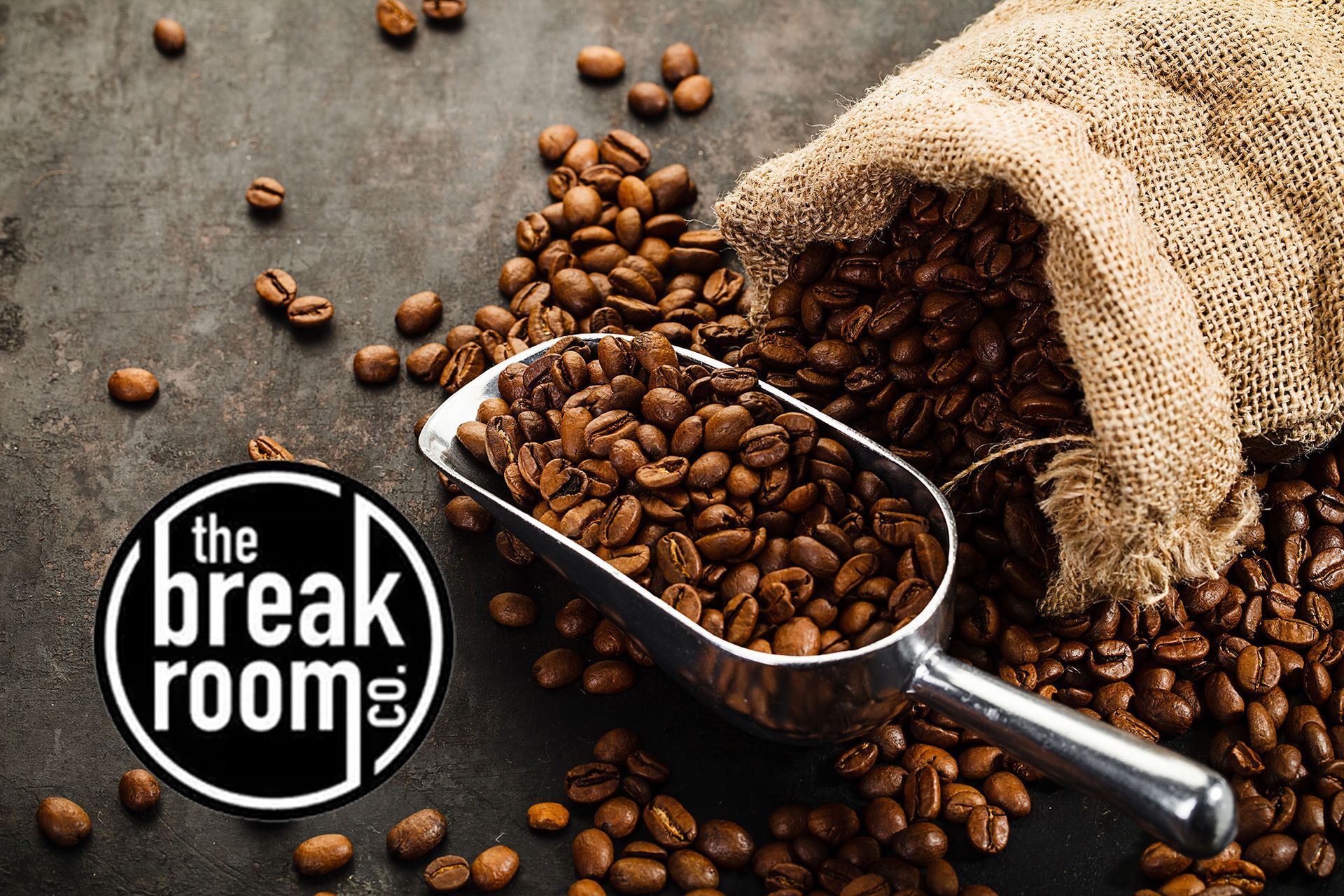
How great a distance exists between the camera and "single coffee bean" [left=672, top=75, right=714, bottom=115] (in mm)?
2572

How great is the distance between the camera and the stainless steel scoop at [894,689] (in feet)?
4.61

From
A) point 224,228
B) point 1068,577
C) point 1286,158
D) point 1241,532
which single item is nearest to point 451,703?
point 1068,577

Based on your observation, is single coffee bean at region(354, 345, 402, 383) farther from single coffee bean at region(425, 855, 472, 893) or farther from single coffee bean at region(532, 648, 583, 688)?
single coffee bean at region(425, 855, 472, 893)

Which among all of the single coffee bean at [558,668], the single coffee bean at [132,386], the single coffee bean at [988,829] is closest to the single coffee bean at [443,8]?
the single coffee bean at [132,386]

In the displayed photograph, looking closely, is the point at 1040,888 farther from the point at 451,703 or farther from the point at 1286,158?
the point at 1286,158

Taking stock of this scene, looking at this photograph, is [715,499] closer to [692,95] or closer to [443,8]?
[692,95]

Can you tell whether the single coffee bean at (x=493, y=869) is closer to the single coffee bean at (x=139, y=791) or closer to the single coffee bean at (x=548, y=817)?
the single coffee bean at (x=548, y=817)

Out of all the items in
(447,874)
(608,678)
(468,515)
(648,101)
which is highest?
(648,101)

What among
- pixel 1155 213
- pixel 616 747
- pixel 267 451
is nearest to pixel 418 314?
pixel 267 451

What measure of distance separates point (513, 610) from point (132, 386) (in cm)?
92

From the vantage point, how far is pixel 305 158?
8.36ft

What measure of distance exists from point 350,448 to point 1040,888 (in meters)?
1.46

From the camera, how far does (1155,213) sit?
1.77 m

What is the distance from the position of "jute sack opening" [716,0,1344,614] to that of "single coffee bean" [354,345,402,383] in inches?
31.8
